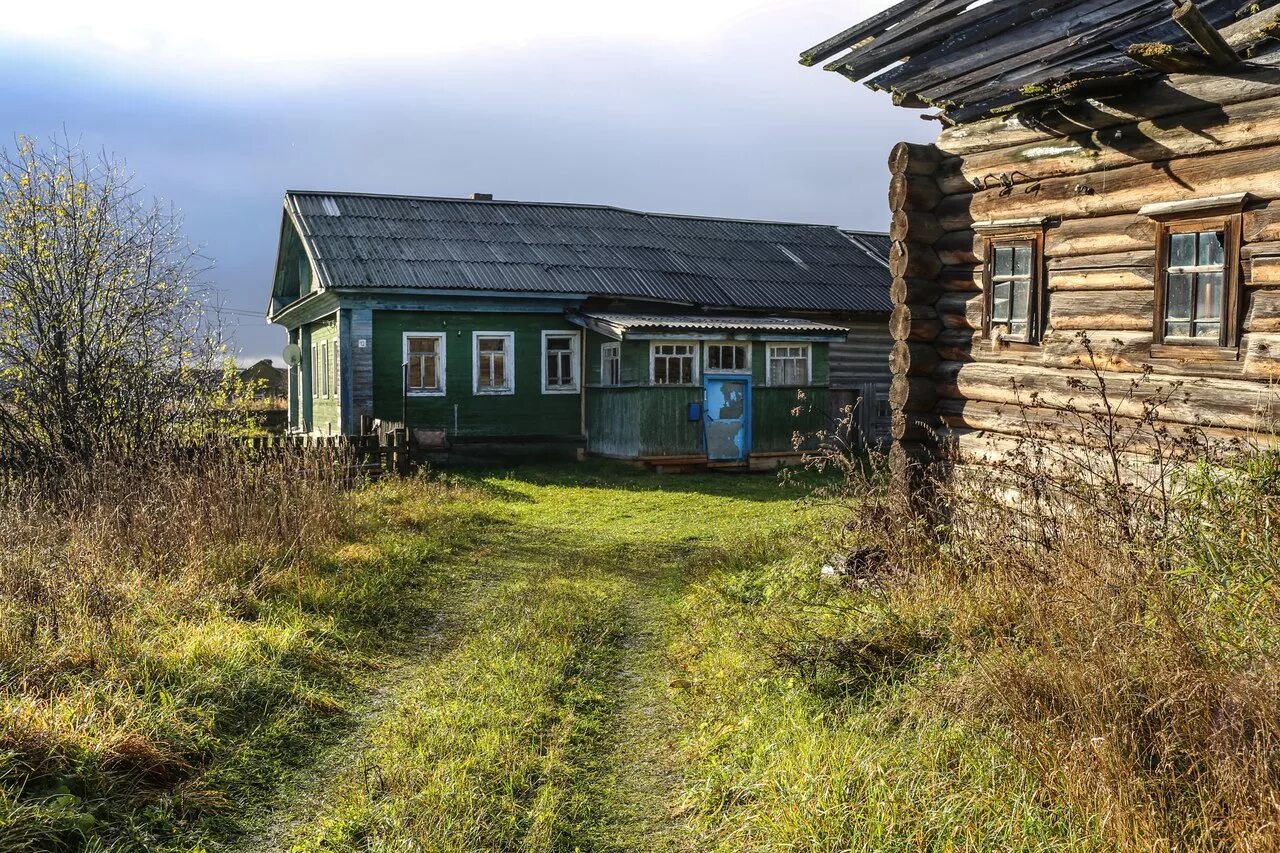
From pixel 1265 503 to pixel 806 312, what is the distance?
1795 cm

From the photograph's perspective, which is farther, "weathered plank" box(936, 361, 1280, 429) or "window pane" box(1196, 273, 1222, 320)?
"window pane" box(1196, 273, 1222, 320)

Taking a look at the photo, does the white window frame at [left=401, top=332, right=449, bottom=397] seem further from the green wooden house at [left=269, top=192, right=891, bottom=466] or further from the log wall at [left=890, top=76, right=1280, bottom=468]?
the log wall at [left=890, top=76, right=1280, bottom=468]

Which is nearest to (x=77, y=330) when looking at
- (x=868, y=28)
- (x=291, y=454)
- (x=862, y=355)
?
(x=291, y=454)

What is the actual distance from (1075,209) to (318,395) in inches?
711

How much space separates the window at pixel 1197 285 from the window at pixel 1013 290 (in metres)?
1.20

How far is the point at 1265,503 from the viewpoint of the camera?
5.13 m

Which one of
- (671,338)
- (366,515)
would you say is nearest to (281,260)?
(671,338)

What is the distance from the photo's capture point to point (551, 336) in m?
20.4

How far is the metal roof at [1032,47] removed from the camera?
695 centimetres

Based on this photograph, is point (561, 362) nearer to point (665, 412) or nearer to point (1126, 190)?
point (665, 412)

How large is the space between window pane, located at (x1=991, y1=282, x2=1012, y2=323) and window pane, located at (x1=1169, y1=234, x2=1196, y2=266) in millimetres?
1566

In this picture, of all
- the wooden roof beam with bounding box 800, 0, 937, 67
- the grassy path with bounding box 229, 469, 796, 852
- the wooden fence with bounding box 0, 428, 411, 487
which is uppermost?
the wooden roof beam with bounding box 800, 0, 937, 67

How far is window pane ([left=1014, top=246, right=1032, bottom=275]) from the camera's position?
28.9 ft

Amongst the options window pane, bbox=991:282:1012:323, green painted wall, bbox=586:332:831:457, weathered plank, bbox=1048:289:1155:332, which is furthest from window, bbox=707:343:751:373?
weathered plank, bbox=1048:289:1155:332
